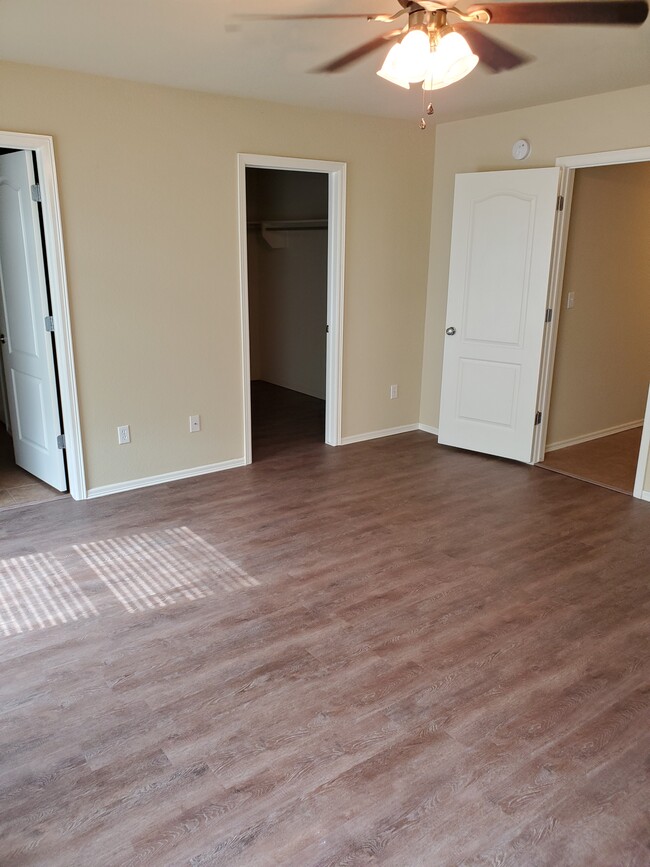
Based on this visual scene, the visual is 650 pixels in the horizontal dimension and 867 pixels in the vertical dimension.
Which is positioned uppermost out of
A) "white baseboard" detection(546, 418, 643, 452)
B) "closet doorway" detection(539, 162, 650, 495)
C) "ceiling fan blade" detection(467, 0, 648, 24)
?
"ceiling fan blade" detection(467, 0, 648, 24)

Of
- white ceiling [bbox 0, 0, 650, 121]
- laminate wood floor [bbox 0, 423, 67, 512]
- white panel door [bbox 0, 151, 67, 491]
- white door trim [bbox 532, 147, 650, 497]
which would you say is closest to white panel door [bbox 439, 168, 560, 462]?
white door trim [bbox 532, 147, 650, 497]

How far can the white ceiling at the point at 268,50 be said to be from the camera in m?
2.64

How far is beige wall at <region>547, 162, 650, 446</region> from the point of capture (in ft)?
15.9

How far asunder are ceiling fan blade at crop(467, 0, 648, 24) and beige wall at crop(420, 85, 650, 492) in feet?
6.06

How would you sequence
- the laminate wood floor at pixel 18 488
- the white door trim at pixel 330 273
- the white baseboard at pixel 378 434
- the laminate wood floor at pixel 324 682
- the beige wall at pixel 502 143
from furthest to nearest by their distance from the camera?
the white baseboard at pixel 378 434
the white door trim at pixel 330 273
the laminate wood floor at pixel 18 488
the beige wall at pixel 502 143
the laminate wood floor at pixel 324 682

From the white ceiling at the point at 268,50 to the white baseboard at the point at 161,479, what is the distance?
8.03 ft

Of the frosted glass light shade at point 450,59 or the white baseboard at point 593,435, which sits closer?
the frosted glass light shade at point 450,59

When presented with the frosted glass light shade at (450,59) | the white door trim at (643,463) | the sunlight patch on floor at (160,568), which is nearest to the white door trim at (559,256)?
the white door trim at (643,463)

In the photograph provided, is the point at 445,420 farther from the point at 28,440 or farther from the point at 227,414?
the point at 28,440

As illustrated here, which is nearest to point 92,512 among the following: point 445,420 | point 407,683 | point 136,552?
point 136,552

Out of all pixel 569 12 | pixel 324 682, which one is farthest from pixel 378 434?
pixel 569 12

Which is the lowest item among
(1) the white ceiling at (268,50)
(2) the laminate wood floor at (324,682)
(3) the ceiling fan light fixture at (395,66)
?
(2) the laminate wood floor at (324,682)

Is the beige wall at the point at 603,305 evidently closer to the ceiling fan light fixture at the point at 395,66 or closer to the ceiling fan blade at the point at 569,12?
the ceiling fan blade at the point at 569,12

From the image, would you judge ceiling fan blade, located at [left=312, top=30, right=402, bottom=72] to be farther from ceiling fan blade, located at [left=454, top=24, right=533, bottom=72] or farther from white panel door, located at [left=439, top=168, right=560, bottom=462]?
white panel door, located at [left=439, top=168, right=560, bottom=462]
